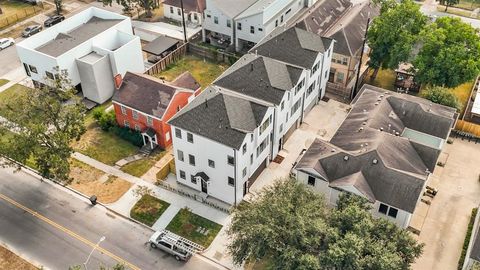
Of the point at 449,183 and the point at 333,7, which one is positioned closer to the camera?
the point at 449,183

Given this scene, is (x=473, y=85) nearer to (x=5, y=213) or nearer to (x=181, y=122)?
(x=181, y=122)

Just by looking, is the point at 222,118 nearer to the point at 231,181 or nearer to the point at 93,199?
the point at 231,181

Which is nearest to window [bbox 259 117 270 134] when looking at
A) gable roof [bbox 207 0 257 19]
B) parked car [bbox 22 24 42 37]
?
gable roof [bbox 207 0 257 19]

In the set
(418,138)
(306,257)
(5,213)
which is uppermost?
(306,257)

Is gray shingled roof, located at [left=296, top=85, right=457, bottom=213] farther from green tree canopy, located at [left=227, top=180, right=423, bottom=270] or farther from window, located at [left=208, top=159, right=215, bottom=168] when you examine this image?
window, located at [left=208, top=159, right=215, bottom=168]

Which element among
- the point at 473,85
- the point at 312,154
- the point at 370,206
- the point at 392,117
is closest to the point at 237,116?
the point at 312,154

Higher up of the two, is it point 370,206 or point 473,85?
point 370,206

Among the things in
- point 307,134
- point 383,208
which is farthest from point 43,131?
point 383,208
